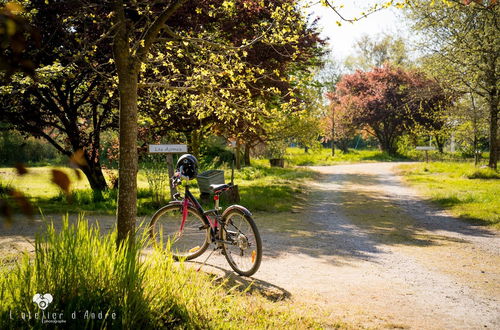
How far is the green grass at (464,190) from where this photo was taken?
33.7 feet

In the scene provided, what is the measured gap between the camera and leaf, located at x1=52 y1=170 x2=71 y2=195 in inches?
41.2

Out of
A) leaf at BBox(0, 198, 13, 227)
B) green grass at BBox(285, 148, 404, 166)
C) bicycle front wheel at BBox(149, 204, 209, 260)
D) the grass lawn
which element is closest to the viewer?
leaf at BBox(0, 198, 13, 227)

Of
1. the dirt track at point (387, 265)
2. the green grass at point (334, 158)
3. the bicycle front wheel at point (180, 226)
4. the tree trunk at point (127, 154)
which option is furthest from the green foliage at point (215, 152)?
the tree trunk at point (127, 154)

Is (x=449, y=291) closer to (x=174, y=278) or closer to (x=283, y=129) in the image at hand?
(x=174, y=278)

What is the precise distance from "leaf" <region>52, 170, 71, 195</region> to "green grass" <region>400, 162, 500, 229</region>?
9939 mm

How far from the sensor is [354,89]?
38125 millimetres

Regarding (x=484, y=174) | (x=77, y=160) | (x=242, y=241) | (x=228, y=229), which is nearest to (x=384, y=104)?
(x=484, y=174)

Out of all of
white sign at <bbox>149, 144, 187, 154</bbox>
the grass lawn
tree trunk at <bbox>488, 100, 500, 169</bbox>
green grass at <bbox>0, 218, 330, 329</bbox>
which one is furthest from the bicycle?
tree trunk at <bbox>488, 100, 500, 169</bbox>

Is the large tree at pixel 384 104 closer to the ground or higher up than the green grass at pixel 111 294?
higher up

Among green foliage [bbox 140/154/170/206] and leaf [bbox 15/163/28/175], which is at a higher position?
leaf [bbox 15/163/28/175]

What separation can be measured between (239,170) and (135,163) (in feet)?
52.2

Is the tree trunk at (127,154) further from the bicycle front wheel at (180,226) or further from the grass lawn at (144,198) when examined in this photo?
the grass lawn at (144,198)

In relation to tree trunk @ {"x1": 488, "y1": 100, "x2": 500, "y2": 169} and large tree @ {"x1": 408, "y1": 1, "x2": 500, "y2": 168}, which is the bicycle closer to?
large tree @ {"x1": 408, "y1": 1, "x2": 500, "y2": 168}

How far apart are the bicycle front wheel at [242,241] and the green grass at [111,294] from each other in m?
1.08
